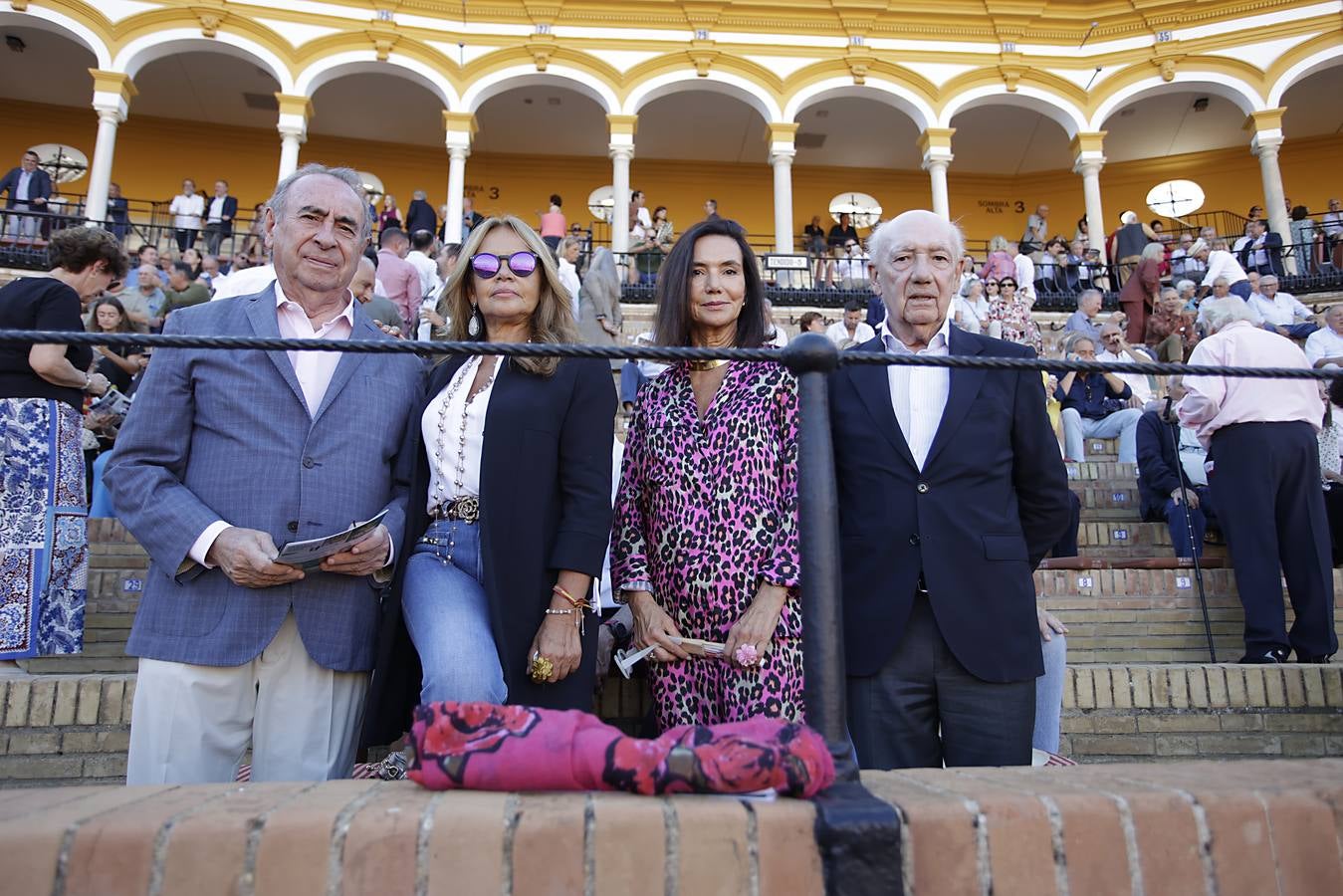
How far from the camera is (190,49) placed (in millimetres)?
17562

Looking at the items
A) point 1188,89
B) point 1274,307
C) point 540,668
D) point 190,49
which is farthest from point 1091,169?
point 540,668

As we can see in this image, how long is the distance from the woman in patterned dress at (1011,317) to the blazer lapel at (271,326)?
7859mm

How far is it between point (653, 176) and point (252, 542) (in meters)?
21.9

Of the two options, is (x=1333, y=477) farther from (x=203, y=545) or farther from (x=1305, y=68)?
(x=1305, y=68)

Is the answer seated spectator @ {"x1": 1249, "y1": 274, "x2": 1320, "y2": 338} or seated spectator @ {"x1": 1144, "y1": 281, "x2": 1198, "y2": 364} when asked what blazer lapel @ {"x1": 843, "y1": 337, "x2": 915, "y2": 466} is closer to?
seated spectator @ {"x1": 1144, "y1": 281, "x2": 1198, "y2": 364}

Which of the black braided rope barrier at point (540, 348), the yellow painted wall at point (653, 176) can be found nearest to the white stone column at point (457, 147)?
the yellow painted wall at point (653, 176)

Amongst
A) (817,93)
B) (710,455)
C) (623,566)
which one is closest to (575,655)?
(623,566)

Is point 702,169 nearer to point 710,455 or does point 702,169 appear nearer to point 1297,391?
point 1297,391

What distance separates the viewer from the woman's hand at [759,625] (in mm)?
2217

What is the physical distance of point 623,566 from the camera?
2.48 meters

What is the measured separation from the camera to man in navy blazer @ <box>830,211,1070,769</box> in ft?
7.39

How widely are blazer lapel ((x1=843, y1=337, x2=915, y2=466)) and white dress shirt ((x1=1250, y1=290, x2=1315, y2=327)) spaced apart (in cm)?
1252

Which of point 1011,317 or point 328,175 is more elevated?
point 1011,317

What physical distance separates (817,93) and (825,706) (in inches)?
778
